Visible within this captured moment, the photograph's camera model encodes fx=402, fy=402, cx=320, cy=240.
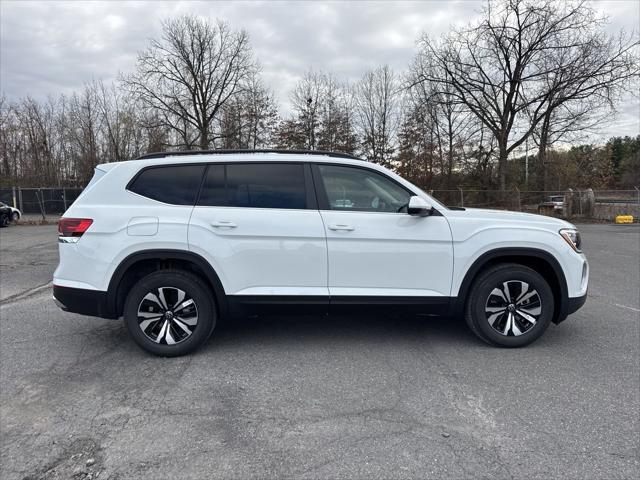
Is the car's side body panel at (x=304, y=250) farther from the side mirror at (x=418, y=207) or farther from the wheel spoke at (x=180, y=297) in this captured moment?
the wheel spoke at (x=180, y=297)

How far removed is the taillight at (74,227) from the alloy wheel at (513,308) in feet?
12.7

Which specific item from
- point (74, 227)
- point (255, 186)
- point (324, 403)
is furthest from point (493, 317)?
point (74, 227)

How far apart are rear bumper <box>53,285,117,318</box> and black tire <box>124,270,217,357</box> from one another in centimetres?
21

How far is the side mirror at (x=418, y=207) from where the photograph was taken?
368cm

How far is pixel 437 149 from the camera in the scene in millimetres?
32344

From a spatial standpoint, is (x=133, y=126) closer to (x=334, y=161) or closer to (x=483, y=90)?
(x=483, y=90)

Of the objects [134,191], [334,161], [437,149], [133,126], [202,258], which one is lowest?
[202,258]

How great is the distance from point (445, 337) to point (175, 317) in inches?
109

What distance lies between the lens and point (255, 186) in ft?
12.8

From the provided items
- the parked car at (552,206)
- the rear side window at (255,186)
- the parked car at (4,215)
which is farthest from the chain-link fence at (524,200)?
the rear side window at (255,186)

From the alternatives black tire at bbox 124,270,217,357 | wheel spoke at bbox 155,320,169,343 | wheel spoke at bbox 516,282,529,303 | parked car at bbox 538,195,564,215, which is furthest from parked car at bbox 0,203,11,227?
parked car at bbox 538,195,564,215

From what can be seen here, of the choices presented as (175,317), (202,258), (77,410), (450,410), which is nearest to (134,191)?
(202,258)

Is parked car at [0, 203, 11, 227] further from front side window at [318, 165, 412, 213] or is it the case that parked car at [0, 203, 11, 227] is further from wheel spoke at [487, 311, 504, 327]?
wheel spoke at [487, 311, 504, 327]

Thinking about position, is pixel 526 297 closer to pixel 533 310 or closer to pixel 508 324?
pixel 533 310
